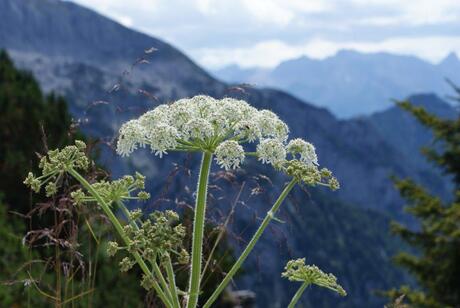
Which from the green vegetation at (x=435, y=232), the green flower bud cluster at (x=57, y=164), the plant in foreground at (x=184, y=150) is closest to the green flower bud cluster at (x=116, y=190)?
the plant in foreground at (x=184, y=150)

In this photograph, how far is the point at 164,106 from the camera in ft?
13.5

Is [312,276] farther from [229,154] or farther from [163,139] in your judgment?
[163,139]

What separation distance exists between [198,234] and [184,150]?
47 cm

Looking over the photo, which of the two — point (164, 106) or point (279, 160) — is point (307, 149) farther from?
point (164, 106)

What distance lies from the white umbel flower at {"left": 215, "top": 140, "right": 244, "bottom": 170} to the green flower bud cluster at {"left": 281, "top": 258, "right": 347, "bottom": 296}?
0.69 metres

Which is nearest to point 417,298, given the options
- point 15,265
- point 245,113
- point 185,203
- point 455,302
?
point 455,302

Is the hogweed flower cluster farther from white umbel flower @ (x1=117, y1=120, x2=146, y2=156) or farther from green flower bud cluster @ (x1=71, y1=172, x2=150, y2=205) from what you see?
green flower bud cluster @ (x1=71, y1=172, x2=150, y2=205)

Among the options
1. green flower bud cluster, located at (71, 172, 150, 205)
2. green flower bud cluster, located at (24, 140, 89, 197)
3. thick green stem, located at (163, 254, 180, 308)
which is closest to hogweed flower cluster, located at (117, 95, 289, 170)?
green flower bud cluster, located at (71, 172, 150, 205)

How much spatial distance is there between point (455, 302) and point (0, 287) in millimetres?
20834

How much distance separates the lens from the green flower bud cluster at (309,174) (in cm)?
374

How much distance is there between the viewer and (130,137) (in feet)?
12.8

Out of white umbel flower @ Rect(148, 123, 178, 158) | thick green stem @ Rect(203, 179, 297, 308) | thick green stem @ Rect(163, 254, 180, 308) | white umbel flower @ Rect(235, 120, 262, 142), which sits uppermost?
white umbel flower @ Rect(235, 120, 262, 142)

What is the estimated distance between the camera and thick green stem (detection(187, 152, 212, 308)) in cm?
358

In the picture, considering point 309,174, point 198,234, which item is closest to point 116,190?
point 198,234
